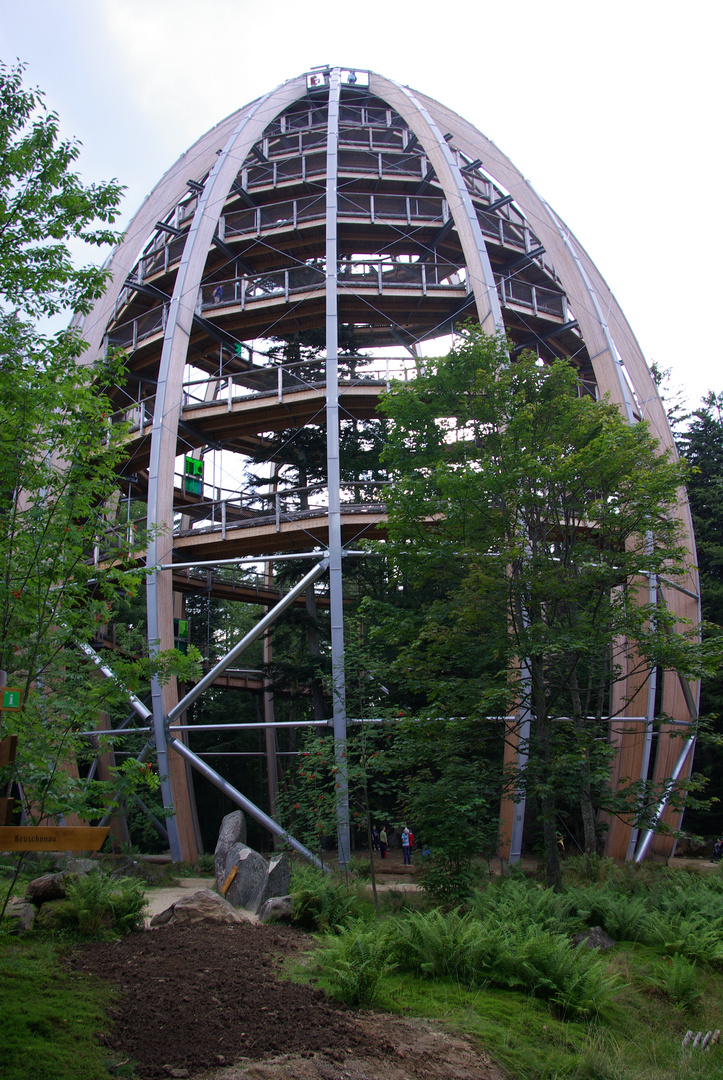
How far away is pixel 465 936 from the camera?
6098 millimetres

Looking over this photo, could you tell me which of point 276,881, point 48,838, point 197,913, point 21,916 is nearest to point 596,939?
point 276,881

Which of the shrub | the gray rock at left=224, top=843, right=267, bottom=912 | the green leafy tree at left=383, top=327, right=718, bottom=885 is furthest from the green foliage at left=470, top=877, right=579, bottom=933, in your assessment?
the gray rock at left=224, top=843, right=267, bottom=912

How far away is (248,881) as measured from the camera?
32.4 ft

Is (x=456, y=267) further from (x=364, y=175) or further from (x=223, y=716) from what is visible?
(x=223, y=716)

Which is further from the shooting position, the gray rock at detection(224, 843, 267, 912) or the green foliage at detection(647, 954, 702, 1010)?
the gray rock at detection(224, 843, 267, 912)

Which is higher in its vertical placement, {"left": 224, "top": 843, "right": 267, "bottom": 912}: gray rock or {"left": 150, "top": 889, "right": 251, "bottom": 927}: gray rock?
{"left": 150, "top": 889, "right": 251, "bottom": 927}: gray rock

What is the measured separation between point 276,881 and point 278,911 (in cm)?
137

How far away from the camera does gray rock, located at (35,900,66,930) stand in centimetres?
746

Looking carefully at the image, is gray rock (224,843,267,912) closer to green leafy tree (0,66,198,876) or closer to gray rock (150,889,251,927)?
gray rock (150,889,251,927)

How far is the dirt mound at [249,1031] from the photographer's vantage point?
4.05 meters

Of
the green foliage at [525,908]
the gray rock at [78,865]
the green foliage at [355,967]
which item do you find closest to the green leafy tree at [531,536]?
the green foliage at [525,908]

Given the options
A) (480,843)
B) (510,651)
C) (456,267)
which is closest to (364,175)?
(456,267)

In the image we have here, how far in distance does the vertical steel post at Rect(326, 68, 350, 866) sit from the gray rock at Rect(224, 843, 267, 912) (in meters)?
1.34

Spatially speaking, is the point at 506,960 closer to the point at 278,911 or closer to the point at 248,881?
the point at 278,911
